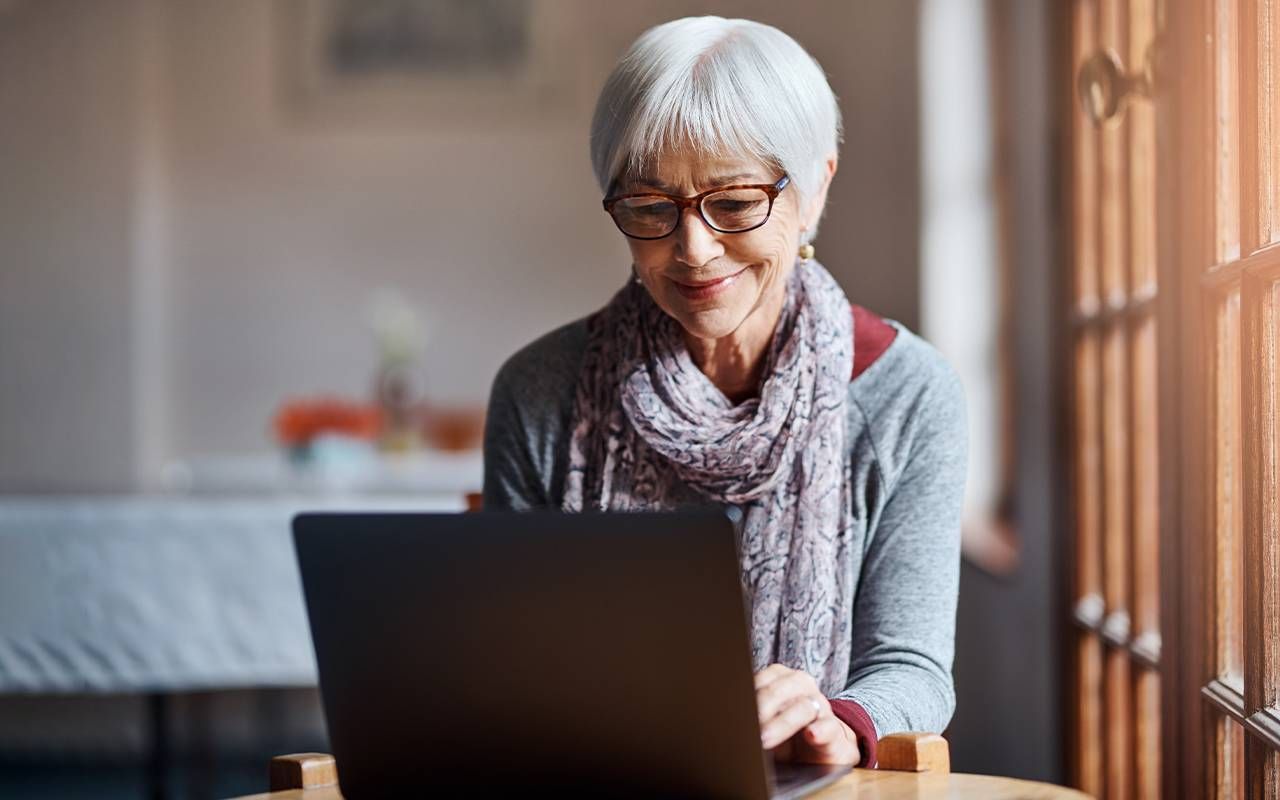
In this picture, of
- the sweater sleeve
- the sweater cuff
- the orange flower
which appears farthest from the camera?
the orange flower

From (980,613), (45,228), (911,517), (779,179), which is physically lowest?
(980,613)

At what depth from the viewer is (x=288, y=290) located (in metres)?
5.39

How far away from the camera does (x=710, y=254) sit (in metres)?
1.21

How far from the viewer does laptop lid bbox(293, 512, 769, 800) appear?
756mm

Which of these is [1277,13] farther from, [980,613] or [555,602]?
[980,613]

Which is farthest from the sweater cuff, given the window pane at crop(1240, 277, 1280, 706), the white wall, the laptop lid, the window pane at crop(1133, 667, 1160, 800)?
the white wall

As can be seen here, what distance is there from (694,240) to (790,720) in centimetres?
45

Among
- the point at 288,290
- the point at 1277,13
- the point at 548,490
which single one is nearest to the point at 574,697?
the point at 548,490

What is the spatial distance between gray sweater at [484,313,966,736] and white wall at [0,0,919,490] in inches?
153

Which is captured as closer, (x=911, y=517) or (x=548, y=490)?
(x=911, y=517)

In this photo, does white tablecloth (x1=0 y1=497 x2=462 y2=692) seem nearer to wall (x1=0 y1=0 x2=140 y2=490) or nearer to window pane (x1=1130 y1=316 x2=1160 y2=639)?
window pane (x1=1130 y1=316 x2=1160 y2=639)

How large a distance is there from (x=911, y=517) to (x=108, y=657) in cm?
191

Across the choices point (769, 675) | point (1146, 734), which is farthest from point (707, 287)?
point (1146, 734)

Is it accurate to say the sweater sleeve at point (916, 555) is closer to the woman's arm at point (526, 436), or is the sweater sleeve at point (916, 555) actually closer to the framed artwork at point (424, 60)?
the woman's arm at point (526, 436)
